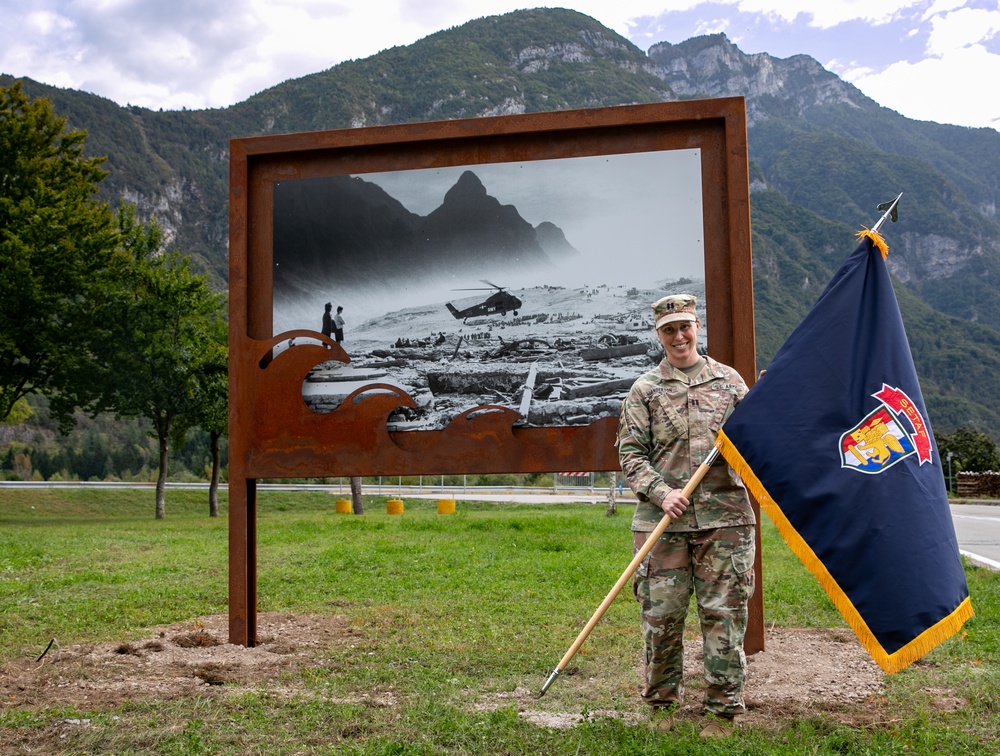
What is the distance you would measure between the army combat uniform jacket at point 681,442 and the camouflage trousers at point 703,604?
89 millimetres

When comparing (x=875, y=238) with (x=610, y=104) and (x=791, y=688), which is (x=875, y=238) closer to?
(x=791, y=688)

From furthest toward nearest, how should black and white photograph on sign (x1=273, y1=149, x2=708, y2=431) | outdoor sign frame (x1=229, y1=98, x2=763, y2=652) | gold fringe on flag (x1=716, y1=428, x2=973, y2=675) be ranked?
1. black and white photograph on sign (x1=273, y1=149, x2=708, y2=431)
2. outdoor sign frame (x1=229, y1=98, x2=763, y2=652)
3. gold fringe on flag (x1=716, y1=428, x2=973, y2=675)

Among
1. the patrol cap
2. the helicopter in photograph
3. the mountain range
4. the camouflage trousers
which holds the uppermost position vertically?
the mountain range

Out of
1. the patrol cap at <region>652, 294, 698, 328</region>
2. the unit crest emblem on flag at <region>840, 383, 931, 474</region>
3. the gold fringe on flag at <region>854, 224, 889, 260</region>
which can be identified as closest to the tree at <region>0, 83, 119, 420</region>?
the patrol cap at <region>652, 294, 698, 328</region>

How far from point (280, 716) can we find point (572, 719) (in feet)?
4.64

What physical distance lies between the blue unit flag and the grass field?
22.8 inches

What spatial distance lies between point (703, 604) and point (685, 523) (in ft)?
1.26

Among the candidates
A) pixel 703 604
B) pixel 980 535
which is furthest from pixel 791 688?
pixel 980 535

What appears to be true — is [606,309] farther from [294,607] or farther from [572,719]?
[294,607]

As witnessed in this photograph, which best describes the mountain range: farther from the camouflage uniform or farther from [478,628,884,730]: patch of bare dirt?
the camouflage uniform

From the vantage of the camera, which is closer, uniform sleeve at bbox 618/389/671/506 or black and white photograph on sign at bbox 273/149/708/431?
uniform sleeve at bbox 618/389/671/506

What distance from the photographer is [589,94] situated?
125 meters

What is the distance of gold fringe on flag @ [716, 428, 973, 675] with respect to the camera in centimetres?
386

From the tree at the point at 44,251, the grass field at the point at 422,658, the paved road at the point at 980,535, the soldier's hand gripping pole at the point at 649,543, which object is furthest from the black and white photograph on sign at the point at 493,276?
the tree at the point at 44,251
